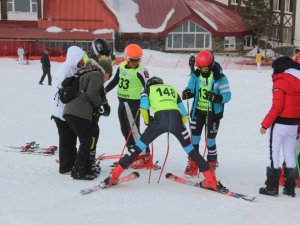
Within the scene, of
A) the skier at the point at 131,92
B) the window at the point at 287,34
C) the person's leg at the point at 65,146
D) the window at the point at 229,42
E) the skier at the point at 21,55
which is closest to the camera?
the person's leg at the point at 65,146

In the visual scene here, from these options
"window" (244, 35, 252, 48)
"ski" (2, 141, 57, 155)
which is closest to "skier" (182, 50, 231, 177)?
"ski" (2, 141, 57, 155)

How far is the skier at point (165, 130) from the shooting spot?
587cm

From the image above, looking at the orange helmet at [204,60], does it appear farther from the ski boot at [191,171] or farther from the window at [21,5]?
the window at [21,5]

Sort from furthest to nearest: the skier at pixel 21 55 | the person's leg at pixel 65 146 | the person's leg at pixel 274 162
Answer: the skier at pixel 21 55, the person's leg at pixel 65 146, the person's leg at pixel 274 162

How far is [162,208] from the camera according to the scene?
5.26 metres

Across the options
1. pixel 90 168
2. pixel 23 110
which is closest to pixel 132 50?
pixel 90 168

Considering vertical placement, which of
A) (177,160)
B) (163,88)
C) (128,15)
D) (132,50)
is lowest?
(177,160)

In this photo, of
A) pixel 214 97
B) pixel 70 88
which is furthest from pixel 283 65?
pixel 70 88

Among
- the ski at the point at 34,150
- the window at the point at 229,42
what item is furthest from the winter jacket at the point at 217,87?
the window at the point at 229,42

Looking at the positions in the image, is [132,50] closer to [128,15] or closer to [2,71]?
[2,71]

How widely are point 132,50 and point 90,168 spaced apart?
1.82 meters

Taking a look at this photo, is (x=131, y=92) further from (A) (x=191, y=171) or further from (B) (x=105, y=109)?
(A) (x=191, y=171)

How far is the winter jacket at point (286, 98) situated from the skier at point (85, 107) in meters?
2.12

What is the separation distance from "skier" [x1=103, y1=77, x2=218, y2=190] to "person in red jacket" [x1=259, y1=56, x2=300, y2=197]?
0.77 m
